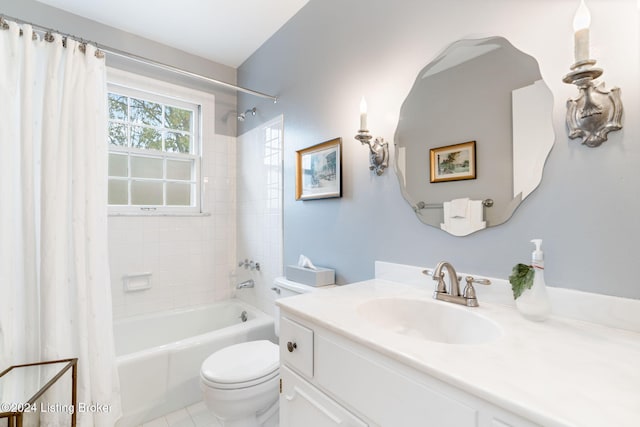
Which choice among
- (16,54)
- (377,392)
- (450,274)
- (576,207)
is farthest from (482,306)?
(16,54)

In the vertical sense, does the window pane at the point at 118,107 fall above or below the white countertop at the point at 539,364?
above

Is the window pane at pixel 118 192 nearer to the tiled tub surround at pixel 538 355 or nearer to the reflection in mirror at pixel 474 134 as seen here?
the tiled tub surround at pixel 538 355

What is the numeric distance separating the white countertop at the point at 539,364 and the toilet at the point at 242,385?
0.65 m

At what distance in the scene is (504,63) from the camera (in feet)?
3.33

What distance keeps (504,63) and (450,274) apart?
0.77 m

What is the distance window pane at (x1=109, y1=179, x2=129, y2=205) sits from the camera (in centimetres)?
222

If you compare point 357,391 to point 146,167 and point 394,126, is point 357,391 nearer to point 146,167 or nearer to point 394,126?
point 394,126

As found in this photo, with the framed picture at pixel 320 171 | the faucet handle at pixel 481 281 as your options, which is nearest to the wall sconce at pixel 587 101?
the faucet handle at pixel 481 281

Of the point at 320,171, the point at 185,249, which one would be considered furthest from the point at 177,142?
the point at 320,171

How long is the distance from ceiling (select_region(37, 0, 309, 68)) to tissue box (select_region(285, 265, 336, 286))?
5.74 feet

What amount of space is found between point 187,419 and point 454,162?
6.62 ft

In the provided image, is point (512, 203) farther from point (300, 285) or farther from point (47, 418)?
point (47, 418)

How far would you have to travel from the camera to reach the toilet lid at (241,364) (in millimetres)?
1323

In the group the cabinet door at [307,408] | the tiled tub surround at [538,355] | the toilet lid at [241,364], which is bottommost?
the toilet lid at [241,364]
